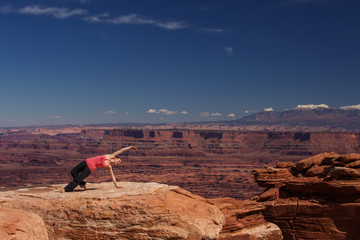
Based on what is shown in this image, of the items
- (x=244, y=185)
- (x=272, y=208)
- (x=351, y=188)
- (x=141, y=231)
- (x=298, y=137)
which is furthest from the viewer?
(x=298, y=137)

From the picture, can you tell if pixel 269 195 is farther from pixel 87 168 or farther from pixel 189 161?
pixel 189 161

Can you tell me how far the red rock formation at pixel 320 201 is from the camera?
12812mm

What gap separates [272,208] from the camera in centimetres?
1381

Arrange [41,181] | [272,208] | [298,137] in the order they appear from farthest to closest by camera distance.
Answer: [298,137] < [41,181] < [272,208]

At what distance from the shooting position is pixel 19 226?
7.06 metres

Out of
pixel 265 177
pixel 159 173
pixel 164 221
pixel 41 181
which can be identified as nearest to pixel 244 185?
pixel 159 173

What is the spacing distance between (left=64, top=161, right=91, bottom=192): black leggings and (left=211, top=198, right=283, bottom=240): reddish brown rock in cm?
514

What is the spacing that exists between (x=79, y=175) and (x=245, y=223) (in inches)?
262

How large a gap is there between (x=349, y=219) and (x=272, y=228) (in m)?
3.10

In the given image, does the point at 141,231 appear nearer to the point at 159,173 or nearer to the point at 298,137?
the point at 159,173

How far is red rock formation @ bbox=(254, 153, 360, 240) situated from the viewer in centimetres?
1281

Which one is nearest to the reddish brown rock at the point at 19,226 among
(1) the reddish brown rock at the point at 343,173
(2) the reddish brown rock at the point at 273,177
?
(2) the reddish brown rock at the point at 273,177

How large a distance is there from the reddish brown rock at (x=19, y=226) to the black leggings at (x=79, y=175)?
305cm

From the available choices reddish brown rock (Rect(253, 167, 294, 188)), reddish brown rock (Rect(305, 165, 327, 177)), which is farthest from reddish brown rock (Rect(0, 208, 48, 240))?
reddish brown rock (Rect(305, 165, 327, 177))
